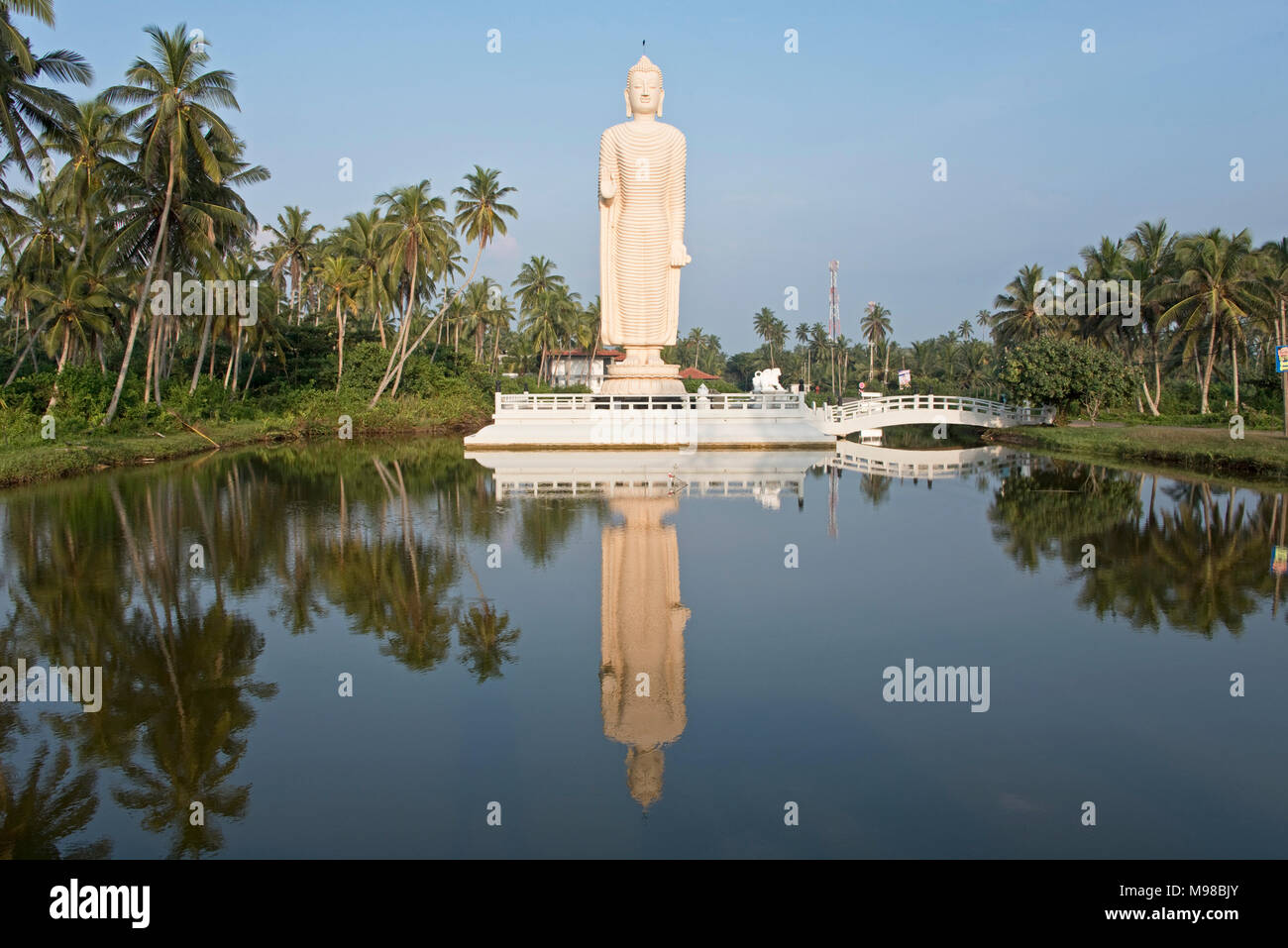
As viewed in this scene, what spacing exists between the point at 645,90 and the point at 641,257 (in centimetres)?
539

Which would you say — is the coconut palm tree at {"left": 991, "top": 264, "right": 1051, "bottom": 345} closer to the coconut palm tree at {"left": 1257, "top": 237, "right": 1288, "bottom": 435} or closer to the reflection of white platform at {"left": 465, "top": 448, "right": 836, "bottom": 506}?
the coconut palm tree at {"left": 1257, "top": 237, "right": 1288, "bottom": 435}

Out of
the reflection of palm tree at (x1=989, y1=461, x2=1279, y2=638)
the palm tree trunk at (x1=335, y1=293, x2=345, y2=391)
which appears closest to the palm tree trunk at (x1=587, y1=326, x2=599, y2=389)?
the palm tree trunk at (x1=335, y1=293, x2=345, y2=391)

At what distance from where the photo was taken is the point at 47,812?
548cm

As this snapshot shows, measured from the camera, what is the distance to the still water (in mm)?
5359

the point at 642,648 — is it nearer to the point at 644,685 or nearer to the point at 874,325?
the point at 644,685

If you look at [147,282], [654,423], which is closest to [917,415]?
[654,423]

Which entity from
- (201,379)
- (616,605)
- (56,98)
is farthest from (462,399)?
(616,605)

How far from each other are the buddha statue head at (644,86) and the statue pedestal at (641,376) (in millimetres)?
7990

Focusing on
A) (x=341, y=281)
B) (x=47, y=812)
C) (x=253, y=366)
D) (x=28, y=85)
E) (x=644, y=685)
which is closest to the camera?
(x=47, y=812)

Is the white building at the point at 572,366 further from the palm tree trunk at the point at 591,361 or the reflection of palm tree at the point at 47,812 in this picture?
the reflection of palm tree at the point at 47,812

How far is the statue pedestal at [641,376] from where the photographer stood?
31.3m

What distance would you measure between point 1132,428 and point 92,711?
2955cm

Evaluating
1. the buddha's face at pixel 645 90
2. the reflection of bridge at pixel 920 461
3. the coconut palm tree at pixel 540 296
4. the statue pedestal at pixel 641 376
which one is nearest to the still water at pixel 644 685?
the reflection of bridge at pixel 920 461

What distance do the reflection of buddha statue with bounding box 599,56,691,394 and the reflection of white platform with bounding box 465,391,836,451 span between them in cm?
188
